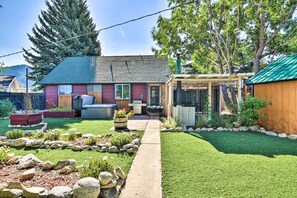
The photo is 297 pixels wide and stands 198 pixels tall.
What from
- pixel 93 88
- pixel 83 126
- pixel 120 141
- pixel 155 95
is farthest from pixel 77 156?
pixel 93 88

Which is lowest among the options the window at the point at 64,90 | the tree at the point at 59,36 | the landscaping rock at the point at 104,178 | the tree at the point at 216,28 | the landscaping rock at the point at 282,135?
the landscaping rock at the point at 282,135

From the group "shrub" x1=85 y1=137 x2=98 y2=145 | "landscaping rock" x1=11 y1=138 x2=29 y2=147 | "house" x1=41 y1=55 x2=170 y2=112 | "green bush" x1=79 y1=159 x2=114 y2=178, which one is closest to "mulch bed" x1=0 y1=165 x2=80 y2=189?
"green bush" x1=79 y1=159 x2=114 y2=178

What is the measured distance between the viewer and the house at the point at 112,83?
14680mm

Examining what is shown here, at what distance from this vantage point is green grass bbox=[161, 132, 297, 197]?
9.36ft

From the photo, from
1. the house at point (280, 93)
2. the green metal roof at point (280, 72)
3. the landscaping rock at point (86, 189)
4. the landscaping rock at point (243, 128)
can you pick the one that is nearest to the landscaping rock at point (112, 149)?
the landscaping rock at point (86, 189)

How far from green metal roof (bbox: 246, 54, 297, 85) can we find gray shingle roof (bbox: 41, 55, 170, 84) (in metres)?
7.10

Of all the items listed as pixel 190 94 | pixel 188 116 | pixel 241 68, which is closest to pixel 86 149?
pixel 188 116

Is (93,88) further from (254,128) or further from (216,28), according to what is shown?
(254,128)

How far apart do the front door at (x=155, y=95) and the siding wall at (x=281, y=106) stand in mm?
7450

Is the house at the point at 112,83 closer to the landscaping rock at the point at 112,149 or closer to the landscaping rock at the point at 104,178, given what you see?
the landscaping rock at the point at 112,149

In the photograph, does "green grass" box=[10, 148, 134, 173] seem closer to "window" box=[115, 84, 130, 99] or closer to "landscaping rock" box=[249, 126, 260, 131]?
"landscaping rock" box=[249, 126, 260, 131]

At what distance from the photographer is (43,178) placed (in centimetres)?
308

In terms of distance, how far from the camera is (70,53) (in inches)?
922

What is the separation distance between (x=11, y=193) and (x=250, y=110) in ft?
25.6
